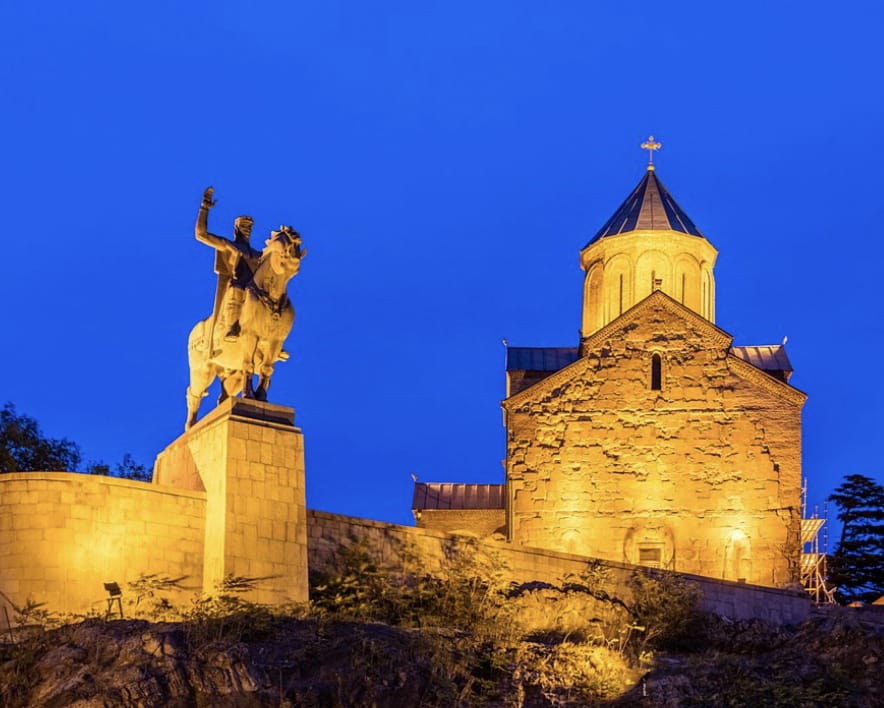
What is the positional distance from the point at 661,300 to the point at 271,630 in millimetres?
21864

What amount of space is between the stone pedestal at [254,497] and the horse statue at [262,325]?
53cm

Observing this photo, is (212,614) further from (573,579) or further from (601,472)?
(601,472)

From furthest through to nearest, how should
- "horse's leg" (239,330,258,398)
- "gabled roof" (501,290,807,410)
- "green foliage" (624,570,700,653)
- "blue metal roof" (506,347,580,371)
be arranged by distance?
1. "blue metal roof" (506,347,580,371)
2. "gabled roof" (501,290,807,410)
3. "green foliage" (624,570,700,653)
4. "horse's leg" (239,330,258,398)

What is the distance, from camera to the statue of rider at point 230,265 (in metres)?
25.2

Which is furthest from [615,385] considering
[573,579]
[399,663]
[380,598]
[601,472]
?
[399,663]

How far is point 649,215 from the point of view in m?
46.7

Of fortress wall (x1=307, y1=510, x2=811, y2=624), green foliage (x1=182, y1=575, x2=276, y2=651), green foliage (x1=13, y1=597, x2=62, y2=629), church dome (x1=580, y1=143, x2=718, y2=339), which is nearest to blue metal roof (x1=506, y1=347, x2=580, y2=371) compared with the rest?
church dome (x1=580, y1=143, x2=718, y2=339)

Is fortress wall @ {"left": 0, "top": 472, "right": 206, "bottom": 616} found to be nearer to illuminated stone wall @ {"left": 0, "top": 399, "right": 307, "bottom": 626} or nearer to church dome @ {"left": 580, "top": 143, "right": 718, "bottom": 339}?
illuminated stone wall @ {"left": 0, "top": 399, "right": 307, "bottom": 626}

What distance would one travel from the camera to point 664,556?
39.7 metres

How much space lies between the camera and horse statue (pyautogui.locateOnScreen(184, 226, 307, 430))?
2517cm

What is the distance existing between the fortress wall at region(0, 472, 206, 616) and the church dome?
2349 centimetres

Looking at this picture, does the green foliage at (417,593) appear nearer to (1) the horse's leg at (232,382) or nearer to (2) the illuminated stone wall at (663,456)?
(1) the horse's leg at (232,382)

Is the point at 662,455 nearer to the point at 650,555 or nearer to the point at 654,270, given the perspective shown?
the point at 650,555

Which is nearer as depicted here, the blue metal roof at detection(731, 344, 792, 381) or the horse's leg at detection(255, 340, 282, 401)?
the horse's leg at detection(255, 340, 282, 401)
